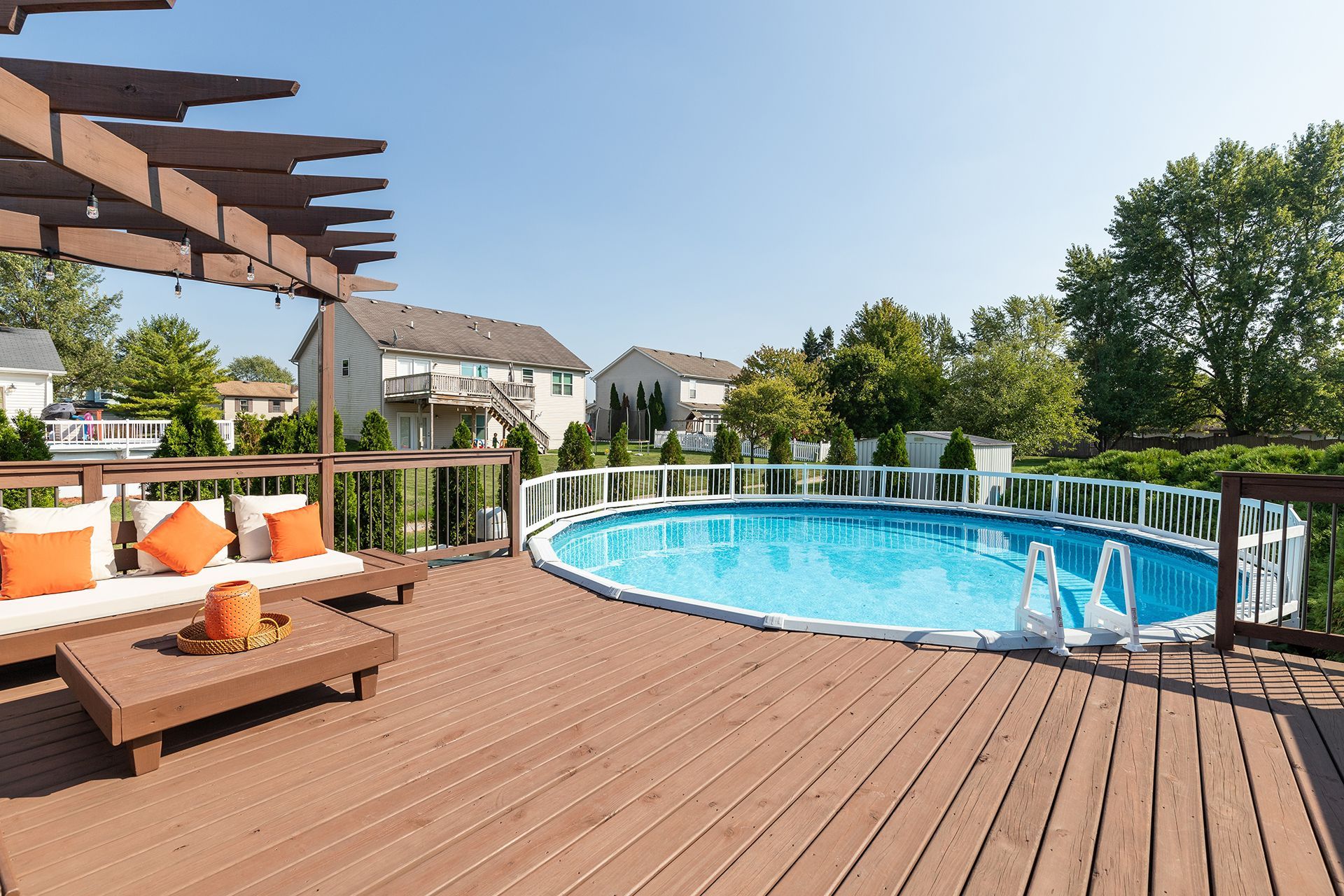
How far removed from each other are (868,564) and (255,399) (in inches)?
1656

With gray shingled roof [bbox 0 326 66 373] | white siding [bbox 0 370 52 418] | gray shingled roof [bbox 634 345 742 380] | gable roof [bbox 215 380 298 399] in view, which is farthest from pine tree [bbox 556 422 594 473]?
gable roof [bbox 215 380 298 399]

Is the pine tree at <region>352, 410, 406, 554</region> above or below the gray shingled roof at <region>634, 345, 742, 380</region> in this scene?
below

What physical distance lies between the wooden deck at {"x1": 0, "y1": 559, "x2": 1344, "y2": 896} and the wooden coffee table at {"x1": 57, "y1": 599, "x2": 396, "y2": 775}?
0.21 metres

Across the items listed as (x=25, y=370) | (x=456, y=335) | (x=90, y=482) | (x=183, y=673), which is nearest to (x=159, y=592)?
(x=90, y=482)

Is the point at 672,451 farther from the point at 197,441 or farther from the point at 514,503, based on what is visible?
the point at 197,441

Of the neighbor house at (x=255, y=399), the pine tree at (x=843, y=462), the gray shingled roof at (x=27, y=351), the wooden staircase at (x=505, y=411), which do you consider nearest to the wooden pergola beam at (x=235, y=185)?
the pine tree at (x=843, y=462)

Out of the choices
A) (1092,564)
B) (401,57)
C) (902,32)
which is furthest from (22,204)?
(1092,564)

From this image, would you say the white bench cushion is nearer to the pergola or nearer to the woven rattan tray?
the woven rattan tray

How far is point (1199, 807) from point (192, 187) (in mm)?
5411

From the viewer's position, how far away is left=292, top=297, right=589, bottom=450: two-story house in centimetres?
2222

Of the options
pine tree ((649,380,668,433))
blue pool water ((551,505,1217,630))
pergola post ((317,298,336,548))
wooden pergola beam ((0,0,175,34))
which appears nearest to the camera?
wooden pergola beam ((0,0,175,34))

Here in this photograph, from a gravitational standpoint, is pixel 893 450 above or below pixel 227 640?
above

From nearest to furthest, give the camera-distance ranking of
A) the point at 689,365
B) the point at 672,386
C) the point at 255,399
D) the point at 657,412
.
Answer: the point at 657,412 → the point at 672,386 → the point at 689,365 → the point at 255,399

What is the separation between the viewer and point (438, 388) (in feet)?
70.0
